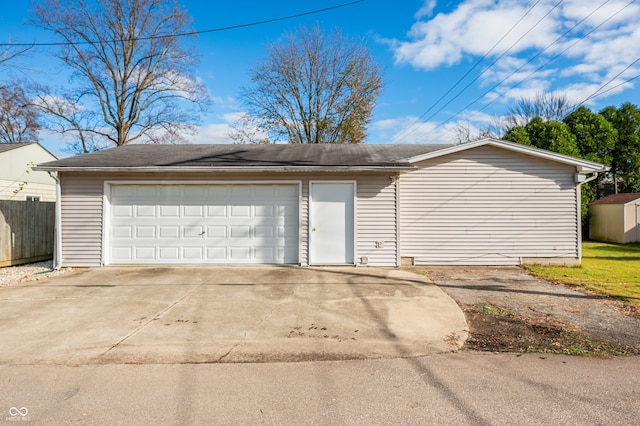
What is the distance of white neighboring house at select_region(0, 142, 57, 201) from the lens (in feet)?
49.9

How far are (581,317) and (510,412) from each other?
3.34 meters

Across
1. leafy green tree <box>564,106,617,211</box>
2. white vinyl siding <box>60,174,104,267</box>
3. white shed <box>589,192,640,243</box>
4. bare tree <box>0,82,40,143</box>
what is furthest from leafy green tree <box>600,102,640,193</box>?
bare tree <box>0,82,40,143</box>

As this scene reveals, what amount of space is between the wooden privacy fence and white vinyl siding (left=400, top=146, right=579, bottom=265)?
33.8 feet

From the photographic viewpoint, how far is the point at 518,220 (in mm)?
9516

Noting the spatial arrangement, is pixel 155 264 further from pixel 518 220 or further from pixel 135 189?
pixel 518 220

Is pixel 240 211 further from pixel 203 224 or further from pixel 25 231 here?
pixel 25 231

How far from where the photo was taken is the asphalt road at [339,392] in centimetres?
261

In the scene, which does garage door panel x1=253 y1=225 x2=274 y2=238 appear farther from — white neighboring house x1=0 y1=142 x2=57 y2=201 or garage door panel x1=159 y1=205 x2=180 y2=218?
white neighboring house x1=0 y1=142 x2=57 y2=201

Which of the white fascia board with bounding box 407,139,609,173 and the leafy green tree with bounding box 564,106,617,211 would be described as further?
the leafy green tree with bounding box 564,106,617,211

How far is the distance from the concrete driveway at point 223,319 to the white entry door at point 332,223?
3.67 ft

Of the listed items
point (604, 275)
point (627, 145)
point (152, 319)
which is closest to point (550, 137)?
point (627, 145)

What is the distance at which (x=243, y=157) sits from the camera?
989 cm

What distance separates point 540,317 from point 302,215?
17.8ft

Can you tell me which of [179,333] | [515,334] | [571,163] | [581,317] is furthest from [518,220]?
[179,333]
